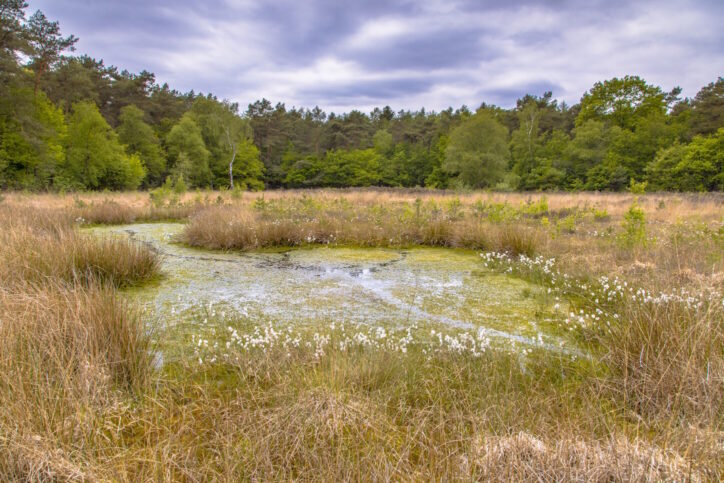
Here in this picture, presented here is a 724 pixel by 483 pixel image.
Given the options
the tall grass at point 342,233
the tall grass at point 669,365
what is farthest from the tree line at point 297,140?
the tall grass at point 669,365

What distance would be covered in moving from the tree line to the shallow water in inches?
431

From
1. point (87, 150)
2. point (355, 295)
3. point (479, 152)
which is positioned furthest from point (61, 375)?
point (479, 152)

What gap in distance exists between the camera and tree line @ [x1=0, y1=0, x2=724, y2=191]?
19719 millimetres

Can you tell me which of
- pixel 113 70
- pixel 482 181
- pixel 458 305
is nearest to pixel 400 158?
pixel 482 181

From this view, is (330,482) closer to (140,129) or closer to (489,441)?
(489,441)

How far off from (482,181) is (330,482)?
30.6m

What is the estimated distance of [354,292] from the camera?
4027 mm

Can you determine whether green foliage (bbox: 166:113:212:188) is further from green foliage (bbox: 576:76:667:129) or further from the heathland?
green foliage (bbox: 576:76:667:129)

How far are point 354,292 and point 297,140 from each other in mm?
44969

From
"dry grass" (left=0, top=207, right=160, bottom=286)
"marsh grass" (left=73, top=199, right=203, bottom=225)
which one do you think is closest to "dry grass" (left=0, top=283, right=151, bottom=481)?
"dry grass" (left=0, top=207, right=160, bottom=286)

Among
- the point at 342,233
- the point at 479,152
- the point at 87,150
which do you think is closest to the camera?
the point at 342,233

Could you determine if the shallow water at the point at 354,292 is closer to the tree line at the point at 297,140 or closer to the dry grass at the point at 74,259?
the dry grass at the point at 74,259

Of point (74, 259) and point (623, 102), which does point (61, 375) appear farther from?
point (623, 102)

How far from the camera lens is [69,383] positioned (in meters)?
1.65
